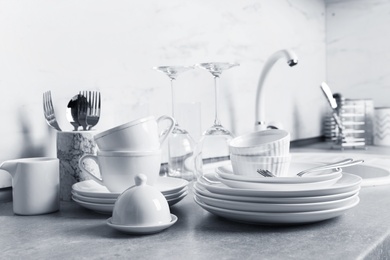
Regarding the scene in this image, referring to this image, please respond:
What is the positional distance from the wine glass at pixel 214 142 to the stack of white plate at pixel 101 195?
288 mm

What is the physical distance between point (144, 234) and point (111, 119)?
599 mm

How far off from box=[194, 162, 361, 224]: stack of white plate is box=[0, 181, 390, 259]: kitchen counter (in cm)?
2

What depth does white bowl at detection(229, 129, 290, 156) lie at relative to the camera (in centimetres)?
93

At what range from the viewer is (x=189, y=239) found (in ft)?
2.32

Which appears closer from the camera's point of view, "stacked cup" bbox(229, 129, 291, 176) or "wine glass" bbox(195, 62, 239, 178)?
"stacked cup" bbox(229, 129, 291, 176)

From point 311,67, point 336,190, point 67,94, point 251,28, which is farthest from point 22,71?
point 311,67

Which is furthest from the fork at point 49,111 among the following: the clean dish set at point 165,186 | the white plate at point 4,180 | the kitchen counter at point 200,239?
the kitchen counter at point 200,239

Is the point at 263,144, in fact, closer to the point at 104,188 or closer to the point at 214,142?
the point at 104,188

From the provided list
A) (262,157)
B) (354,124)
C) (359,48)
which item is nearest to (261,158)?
(262,157)

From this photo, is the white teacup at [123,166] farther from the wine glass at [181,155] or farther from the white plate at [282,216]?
the wine glass at [181,155]

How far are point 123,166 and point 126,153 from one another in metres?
0.03

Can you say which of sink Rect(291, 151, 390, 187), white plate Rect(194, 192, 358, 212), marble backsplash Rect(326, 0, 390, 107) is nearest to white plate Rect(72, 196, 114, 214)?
white plate Rect(194, 192, 358, 212)

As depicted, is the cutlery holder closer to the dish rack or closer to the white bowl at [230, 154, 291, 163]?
the white bowl at [230, 154, 291, 163]

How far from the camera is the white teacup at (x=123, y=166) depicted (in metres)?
0.87
